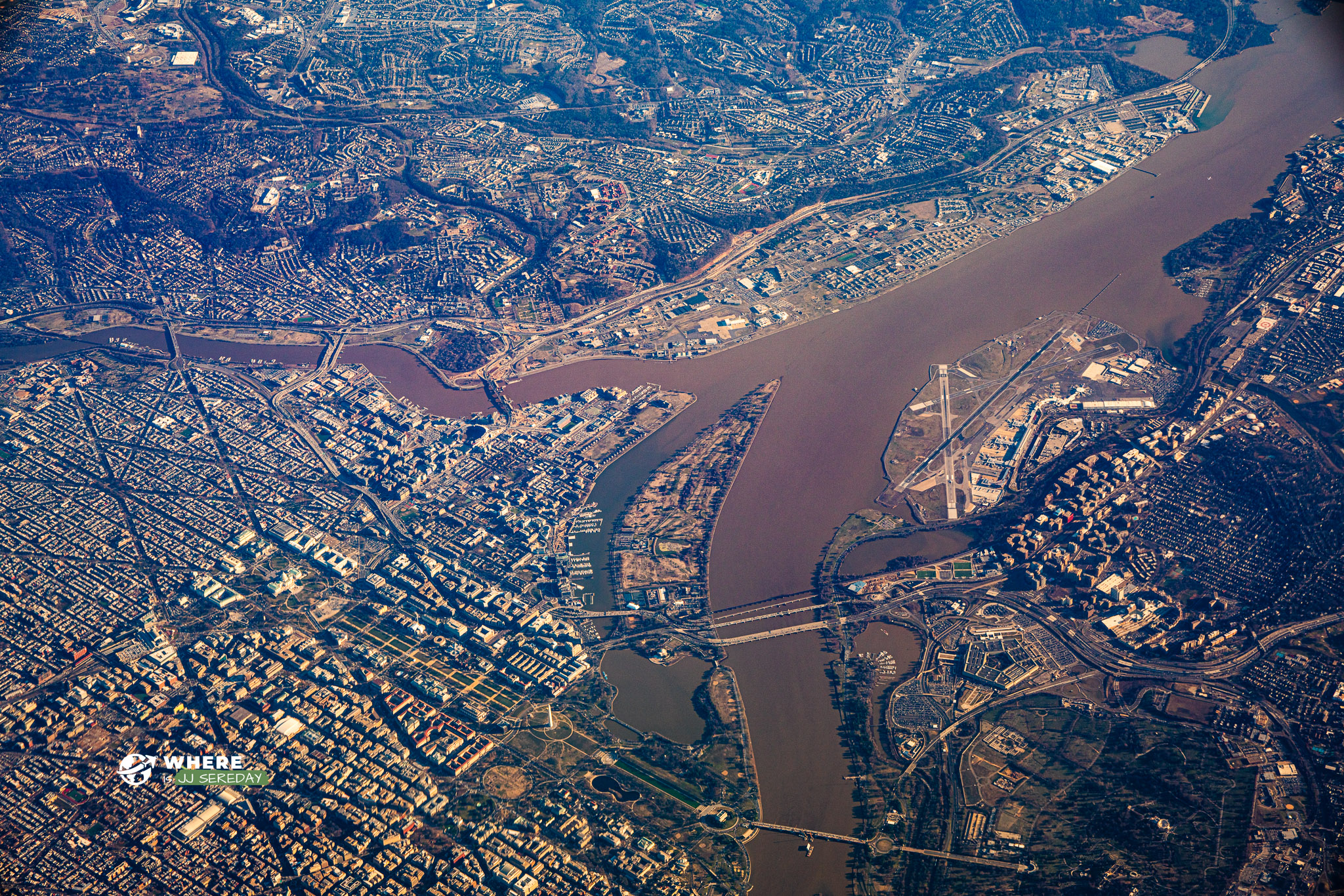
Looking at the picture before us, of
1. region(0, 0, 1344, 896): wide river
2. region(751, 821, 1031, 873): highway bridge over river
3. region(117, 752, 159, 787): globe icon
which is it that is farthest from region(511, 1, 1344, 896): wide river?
region(117, 752, 159, 787): globe icon

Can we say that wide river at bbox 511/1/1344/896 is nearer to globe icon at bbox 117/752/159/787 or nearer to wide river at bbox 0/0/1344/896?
wide river at bbox 0/0/1344/896

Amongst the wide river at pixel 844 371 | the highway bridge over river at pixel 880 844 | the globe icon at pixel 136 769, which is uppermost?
the wide river at pixel 844 371

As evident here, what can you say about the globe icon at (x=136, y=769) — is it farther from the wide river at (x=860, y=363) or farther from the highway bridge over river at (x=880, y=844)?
the highway bridge over river at (x=880, y=844)

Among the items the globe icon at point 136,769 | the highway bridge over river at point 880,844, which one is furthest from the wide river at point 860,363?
the globe icon at point 136,769

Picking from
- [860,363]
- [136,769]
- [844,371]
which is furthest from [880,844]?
[860,363]

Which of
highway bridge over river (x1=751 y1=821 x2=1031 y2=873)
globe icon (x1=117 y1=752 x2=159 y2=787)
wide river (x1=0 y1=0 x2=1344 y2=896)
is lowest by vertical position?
highway bridge over river (x1=751 y1=821 x2=1031 y2=873)

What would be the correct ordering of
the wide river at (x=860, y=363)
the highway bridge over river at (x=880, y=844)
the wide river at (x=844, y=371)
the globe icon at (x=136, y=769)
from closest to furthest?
1. the highway bridge over river at (x=880, y=844)
2. the globe icon at (x=136, y=769)
3. the wide river at (x=860, y=363)
4. the wide river at (x=844, y=371)

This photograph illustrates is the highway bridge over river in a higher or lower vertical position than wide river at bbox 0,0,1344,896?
lower
